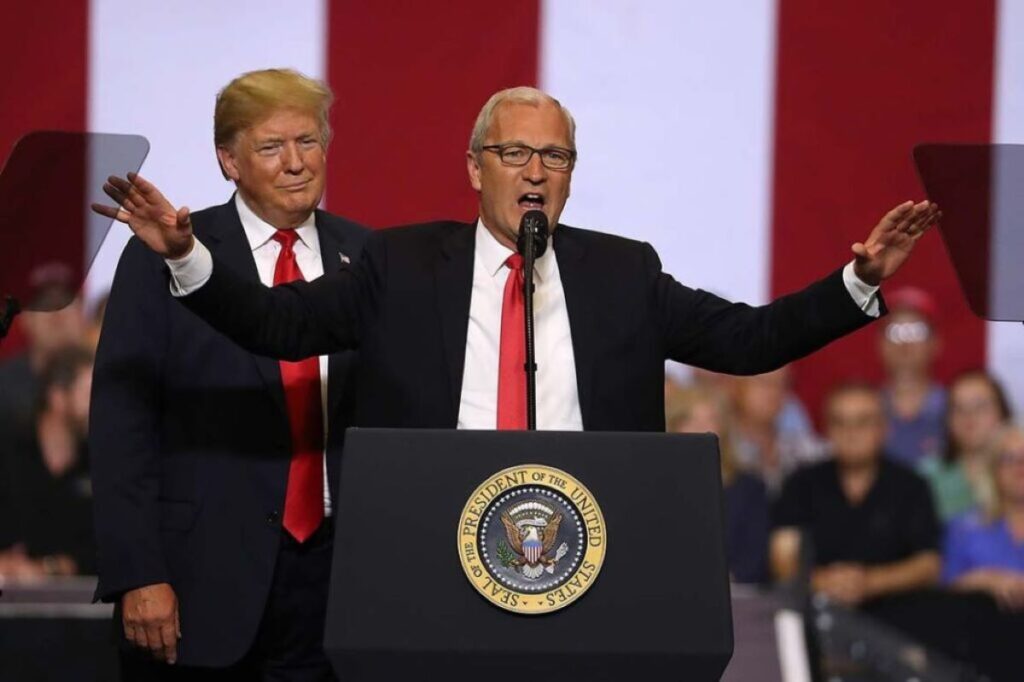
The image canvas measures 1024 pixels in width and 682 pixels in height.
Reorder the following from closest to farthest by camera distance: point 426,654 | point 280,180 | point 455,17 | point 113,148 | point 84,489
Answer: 1. point 426,654
2. point 113,148
3. point 280,180
4. point 84,489
5. point 455,17

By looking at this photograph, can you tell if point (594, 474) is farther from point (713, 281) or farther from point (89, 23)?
point (89, 23)

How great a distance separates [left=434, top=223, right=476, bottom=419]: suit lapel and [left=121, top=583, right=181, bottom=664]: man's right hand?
1.90 feet

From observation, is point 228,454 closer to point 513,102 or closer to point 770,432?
point 513,102

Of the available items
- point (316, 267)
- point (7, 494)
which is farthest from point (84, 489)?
point (316, 267)

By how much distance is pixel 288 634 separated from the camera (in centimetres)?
287

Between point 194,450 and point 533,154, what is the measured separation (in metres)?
0.74

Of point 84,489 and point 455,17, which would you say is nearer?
point 84,489

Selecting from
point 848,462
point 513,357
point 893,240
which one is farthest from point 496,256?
point 848,462

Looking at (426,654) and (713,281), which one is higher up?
(713,281)

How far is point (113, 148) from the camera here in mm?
2568

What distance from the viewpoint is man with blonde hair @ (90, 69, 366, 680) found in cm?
280

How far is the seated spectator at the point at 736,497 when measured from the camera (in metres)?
5.12

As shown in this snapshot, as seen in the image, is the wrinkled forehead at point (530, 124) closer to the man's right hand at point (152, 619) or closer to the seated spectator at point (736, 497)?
the man's right hand at point (152, 619)

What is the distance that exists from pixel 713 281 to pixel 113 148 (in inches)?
116
